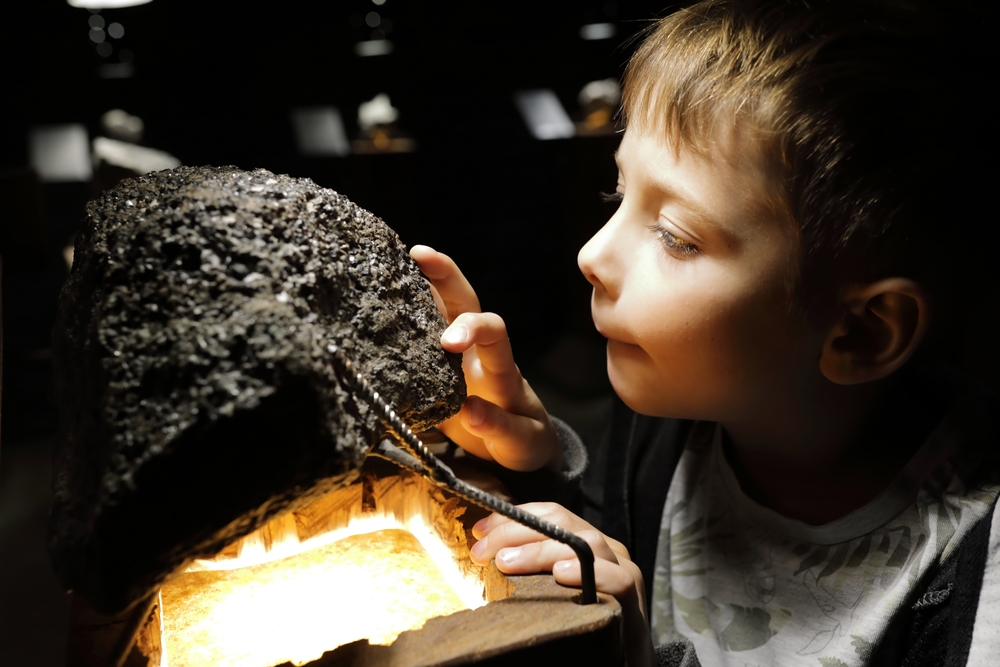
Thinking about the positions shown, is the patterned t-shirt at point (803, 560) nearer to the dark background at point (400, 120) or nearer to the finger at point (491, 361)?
the finger at point (491, 361)

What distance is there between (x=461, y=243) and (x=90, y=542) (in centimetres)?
122

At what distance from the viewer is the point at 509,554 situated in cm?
72

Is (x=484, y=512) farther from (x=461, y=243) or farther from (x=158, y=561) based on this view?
(x=461, y=243)

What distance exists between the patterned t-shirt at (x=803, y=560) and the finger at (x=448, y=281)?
0.48 meters

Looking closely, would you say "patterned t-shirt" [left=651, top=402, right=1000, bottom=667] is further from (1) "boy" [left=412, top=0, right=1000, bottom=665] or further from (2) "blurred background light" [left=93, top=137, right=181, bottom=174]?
(2) "blurred background light" [left=93, top=137, right=181, bottom=174]

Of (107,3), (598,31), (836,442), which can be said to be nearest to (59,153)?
(107,3)

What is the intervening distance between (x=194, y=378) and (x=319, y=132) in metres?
1.33

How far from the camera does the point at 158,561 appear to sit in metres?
0.55

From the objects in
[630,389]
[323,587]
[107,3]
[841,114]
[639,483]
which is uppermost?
[107,3]

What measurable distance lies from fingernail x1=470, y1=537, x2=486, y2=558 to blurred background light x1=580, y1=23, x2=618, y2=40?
143 centimetres

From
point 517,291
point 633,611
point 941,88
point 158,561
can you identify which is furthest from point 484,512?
point 517,291

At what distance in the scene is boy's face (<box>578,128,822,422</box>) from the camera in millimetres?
771

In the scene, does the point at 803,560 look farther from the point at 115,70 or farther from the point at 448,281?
the point at 115,70

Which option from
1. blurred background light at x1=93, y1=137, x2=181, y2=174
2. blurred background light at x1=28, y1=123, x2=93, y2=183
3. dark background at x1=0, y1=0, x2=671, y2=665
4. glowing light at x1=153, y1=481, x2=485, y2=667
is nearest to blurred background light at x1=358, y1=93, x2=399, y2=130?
dark background at x1=0, y1=0, x2=671, y2=665
